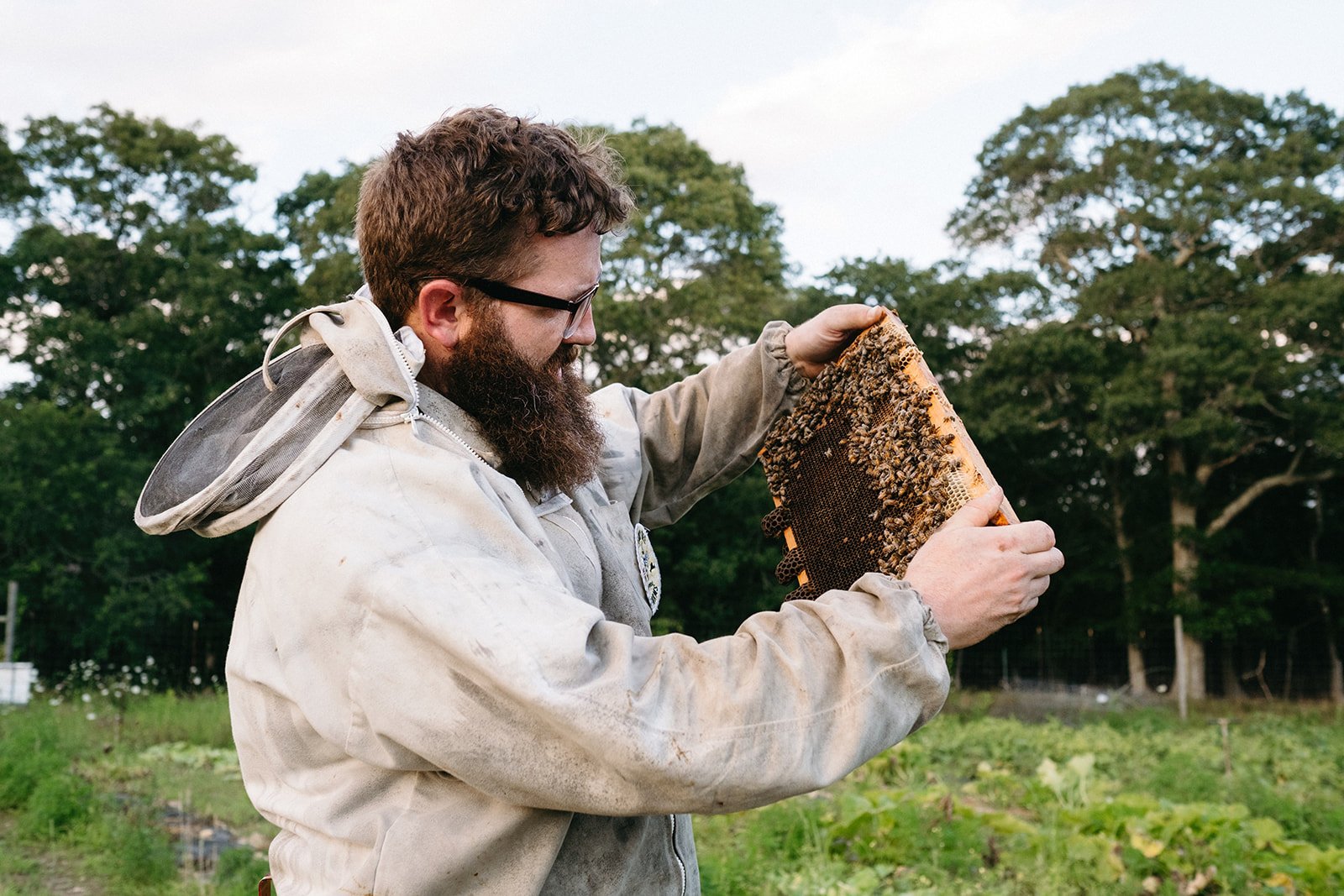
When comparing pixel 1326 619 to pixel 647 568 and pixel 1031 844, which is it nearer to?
pixel 1031 844

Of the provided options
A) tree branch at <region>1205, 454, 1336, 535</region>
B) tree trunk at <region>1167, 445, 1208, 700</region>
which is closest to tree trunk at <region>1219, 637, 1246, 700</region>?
tree trunk at <region>1167, 445, 1208, 700</region>

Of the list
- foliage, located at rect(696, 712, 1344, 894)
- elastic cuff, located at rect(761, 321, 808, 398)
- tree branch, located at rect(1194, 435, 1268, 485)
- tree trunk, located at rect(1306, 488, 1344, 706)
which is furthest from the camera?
tree trunk, located at rect(1306, 488, 1344, 706)

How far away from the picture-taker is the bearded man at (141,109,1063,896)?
179 cm

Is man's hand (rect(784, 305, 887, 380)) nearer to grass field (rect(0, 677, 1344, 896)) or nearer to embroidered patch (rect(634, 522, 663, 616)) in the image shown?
embroidered patch (rect(634, 522, 663, 616))

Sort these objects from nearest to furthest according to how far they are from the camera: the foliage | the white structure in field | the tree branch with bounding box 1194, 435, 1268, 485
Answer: the foliage → the white structure in field → the tree branch with bounding box 1194, 435, 1268, 485

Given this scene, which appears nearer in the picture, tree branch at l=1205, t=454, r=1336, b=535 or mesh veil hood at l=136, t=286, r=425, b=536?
mesh veil hood at l=136, t=286, r=425, b=536

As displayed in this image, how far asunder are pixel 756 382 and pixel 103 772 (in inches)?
350

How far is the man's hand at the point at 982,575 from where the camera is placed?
2.01 meters

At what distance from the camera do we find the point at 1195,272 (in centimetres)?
2625

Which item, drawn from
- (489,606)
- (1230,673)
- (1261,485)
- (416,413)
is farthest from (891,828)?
(1230,673)

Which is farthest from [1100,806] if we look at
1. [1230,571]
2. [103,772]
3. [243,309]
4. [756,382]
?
[243,309]

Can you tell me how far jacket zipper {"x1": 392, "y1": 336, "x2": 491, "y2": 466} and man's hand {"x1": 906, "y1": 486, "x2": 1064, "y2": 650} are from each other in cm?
89

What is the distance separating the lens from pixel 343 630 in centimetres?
189

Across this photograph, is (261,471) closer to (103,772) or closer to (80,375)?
(103,772)
